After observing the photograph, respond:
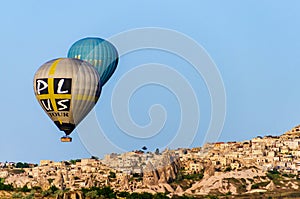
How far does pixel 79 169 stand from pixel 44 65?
355 feet

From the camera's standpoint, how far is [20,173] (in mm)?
168375

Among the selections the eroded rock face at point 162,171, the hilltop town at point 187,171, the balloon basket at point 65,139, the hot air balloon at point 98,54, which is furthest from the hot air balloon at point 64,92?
the eroded rock face at point 162,171

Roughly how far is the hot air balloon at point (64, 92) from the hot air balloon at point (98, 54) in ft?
30.3

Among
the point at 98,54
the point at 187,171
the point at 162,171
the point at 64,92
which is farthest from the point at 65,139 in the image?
the point at 187,171

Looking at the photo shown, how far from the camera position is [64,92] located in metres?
58.2

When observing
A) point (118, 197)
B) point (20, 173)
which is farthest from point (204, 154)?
point (118, 197)

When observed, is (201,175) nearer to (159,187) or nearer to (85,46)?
(159,187)

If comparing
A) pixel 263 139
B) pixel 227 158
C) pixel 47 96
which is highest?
pixel 263 139

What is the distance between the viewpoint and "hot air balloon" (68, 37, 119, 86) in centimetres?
6991

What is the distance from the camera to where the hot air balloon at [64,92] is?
58.2 metres

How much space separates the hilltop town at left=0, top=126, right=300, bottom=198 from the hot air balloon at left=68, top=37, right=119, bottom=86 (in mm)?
53273

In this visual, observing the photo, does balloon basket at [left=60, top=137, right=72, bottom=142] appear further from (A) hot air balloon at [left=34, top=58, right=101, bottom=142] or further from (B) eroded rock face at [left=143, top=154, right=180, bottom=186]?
(B) eroded rock face at [left=143, top=154, right=180, bottom=186]

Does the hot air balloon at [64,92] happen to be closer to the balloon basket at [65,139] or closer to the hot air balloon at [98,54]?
the balloon basket at [65,139]

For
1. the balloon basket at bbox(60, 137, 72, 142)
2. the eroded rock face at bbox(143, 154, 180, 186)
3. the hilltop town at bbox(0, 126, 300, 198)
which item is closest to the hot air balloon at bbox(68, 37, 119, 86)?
the balloon basket at bbox(60, 137, 72, 142)
